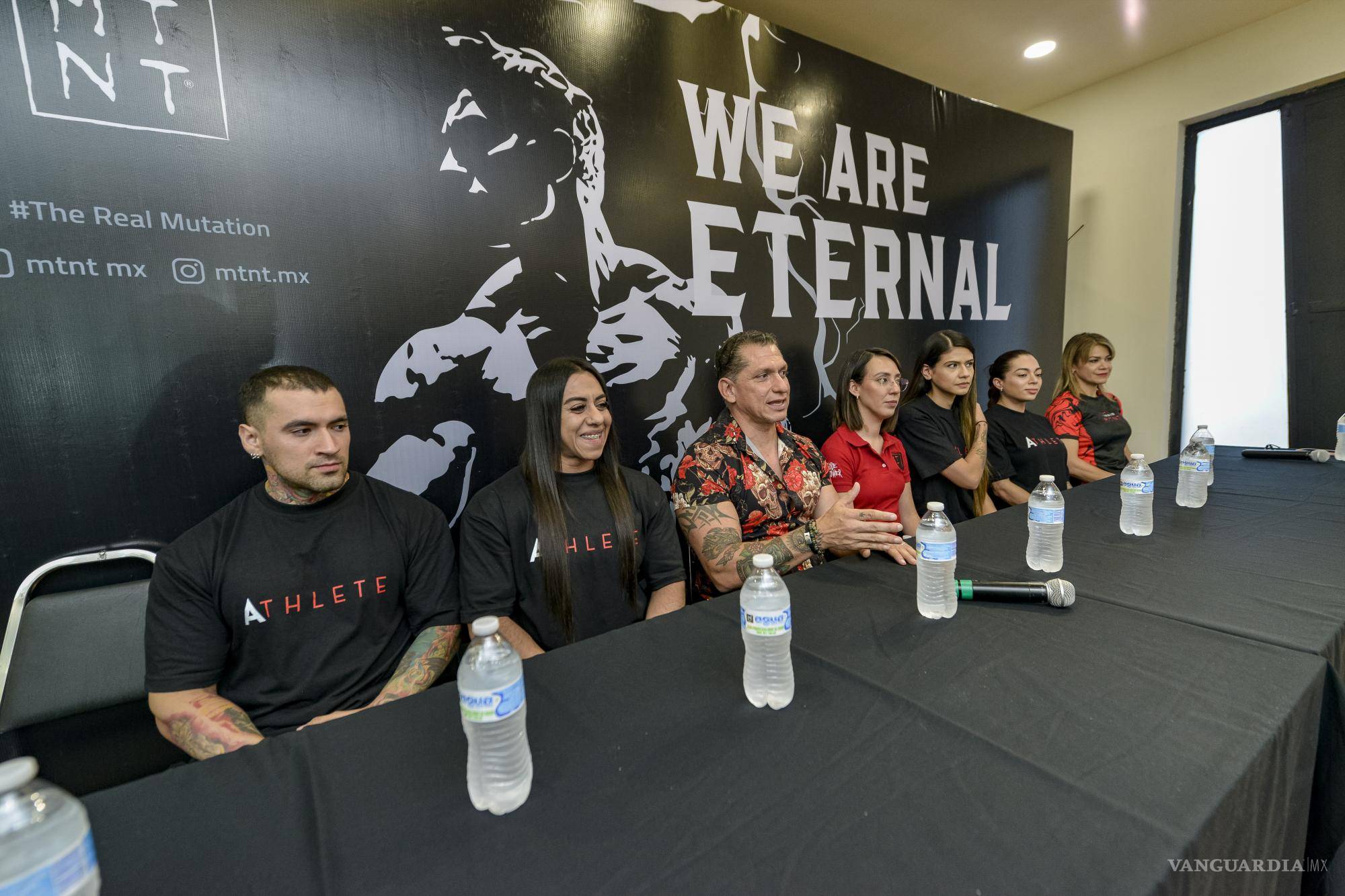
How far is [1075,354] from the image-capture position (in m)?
3.29

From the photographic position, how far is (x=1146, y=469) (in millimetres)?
1735

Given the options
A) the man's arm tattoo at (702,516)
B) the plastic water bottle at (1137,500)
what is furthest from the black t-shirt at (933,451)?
the man's arm tattoo at (702,516)

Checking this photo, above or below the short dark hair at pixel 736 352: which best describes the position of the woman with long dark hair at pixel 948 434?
below

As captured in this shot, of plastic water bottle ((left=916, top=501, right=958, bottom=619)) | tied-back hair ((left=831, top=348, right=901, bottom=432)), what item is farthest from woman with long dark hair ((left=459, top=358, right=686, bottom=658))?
tied-back hair ((left=831, top=348, right=901, bottom=432))

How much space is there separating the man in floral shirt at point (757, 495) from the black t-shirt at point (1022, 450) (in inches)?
45.4

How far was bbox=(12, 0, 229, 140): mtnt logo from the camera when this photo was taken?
4.56 ft

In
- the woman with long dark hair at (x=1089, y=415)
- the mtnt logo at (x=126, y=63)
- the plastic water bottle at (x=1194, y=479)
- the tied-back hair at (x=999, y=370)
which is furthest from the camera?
the woman with long dark hair at (x=1089, y=415)

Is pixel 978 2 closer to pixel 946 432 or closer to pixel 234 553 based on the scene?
pixel 946 432

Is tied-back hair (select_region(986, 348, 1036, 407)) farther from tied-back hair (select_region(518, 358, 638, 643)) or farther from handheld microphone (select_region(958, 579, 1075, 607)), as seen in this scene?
tied-back hair (select_region(518, 358, 638, 643))

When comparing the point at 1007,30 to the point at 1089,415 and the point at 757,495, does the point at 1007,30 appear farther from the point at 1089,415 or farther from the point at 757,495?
the point at 757,495

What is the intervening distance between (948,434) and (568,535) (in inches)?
71.4

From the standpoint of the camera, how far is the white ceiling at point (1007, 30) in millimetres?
3283

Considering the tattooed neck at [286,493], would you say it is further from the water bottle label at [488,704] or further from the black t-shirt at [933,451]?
the black t-shirt at [933,451]

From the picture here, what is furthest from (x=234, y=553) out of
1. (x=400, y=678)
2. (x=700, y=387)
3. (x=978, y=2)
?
(x=978, y=2)
